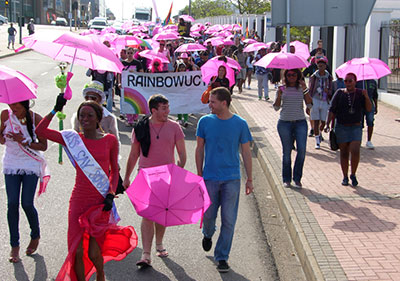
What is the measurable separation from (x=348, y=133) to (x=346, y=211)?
1695mm

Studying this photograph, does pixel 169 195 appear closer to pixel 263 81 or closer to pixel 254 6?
pixel 263 81

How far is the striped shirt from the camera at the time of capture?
9.02 m

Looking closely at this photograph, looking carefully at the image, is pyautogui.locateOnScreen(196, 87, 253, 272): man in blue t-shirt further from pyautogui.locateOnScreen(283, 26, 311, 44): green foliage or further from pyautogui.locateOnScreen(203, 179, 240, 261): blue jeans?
pyautogui.locateOnScreen(283, 26, 311, 44): green foliage

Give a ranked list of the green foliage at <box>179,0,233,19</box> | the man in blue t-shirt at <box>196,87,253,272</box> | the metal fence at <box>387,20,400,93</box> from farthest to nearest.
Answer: the green foliage at <box>179,0,233,19</box>, the metal fence at <box>387,20,400,93</box>, the man in blue t-shirt at <box>196,87,253,272</box>

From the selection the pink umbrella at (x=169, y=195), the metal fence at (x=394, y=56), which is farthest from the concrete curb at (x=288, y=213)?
the metal fence at (x=394, y=56)

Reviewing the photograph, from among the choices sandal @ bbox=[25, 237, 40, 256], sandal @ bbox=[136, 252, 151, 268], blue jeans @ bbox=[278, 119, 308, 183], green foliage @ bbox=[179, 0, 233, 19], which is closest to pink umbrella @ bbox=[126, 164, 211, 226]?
sandal @ bbox=[136, 252, 151, 268]

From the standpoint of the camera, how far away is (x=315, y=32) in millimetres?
29719

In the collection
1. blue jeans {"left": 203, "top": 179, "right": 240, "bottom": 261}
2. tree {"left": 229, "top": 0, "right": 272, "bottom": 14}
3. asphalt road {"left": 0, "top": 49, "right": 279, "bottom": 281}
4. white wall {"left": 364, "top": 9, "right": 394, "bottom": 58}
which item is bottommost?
asphalt road {"left": 0, "top": 49, "right": 279, "bottom": 281}

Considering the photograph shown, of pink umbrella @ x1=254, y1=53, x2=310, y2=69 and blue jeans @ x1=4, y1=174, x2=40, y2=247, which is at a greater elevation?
pink umbrella @ x1=254, y1=53, x2=310, y2=69

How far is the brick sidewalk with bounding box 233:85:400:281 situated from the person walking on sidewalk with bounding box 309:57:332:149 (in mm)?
476

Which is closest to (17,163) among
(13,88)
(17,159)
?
(17,159)

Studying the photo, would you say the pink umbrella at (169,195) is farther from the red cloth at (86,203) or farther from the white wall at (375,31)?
the white wall at (375,31)

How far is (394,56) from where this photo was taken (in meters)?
19.2

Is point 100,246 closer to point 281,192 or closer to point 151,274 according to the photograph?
point 151,274
